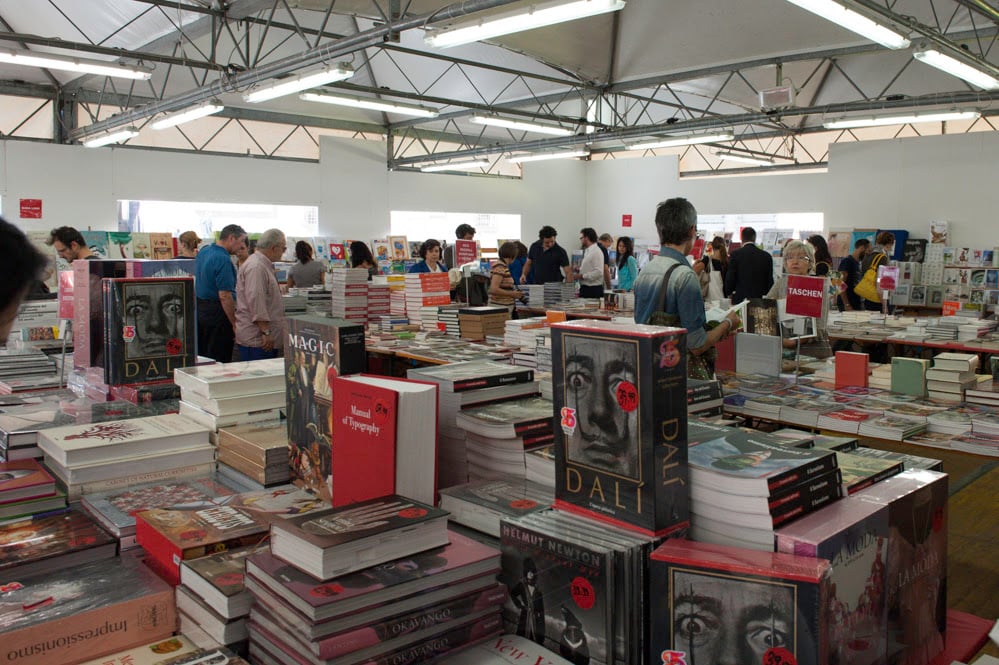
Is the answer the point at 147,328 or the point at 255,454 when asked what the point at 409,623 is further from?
the point at 147,328

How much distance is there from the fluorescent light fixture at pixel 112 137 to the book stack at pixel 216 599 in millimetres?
10099

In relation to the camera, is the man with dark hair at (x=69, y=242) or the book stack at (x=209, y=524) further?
the man with dark hair at (x=69, y=242)

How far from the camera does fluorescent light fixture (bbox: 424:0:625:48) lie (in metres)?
4.79

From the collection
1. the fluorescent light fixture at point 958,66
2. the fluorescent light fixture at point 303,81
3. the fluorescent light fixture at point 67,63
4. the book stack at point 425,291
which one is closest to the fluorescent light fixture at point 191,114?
the fluorescent light fixture at point 303,81

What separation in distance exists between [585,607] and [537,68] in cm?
1089

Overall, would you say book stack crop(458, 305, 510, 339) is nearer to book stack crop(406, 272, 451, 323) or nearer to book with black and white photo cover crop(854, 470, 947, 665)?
book stack crop(406, 272, 451, 323)

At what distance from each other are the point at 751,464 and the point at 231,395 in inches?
61.3

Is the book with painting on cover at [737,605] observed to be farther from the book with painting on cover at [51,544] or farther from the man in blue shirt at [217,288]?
the man in blue shirt at [217,288]

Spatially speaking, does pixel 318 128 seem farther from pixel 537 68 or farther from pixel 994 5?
pixel 994 5

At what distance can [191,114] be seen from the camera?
8.85 metres

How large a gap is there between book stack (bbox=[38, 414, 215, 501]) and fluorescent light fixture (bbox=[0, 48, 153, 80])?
5.77m

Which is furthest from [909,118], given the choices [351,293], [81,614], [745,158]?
[81,614]

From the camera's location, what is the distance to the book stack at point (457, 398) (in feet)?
6.23

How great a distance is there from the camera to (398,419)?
61.6 inches
